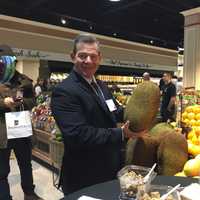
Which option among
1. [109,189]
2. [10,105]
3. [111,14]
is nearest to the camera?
[109,189]

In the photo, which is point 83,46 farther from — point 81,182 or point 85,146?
point 81,182

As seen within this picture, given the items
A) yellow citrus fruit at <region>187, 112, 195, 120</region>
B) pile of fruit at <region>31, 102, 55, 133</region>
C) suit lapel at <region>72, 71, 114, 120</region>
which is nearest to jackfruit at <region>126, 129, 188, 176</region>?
suit lapel at <region>72, 71, 114, 120</region>

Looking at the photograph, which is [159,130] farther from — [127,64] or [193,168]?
[127,64]

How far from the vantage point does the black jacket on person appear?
263 centimetres

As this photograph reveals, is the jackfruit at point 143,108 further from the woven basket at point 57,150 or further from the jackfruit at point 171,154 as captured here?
the woven basket at point 57,150

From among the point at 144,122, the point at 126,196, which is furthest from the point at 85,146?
the point at 126,196

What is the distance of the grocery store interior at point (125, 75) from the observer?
183 cm

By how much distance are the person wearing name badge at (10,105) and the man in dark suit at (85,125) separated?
1102 millimetres

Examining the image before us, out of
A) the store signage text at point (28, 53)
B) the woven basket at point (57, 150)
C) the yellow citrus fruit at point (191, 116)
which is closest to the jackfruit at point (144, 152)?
the yellow citrus fruit at point (191, 116)

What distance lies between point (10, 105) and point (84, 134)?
1308mm

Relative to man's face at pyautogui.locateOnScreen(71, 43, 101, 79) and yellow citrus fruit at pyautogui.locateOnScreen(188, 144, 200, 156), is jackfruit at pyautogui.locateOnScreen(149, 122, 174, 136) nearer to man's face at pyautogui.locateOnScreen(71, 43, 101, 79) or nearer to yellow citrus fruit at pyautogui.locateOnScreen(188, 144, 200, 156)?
yellow citrus fruit at pyautogui.locateOnScreen(188, 144, 200, 156)

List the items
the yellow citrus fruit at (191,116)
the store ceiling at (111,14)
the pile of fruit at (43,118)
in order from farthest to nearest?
the store ceiling at (111,14) < the pile of fruit at (43,118) < the yellow citrus fruit at (191,116)

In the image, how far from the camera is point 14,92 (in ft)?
9.00

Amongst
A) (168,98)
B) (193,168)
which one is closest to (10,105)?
(193,168)
